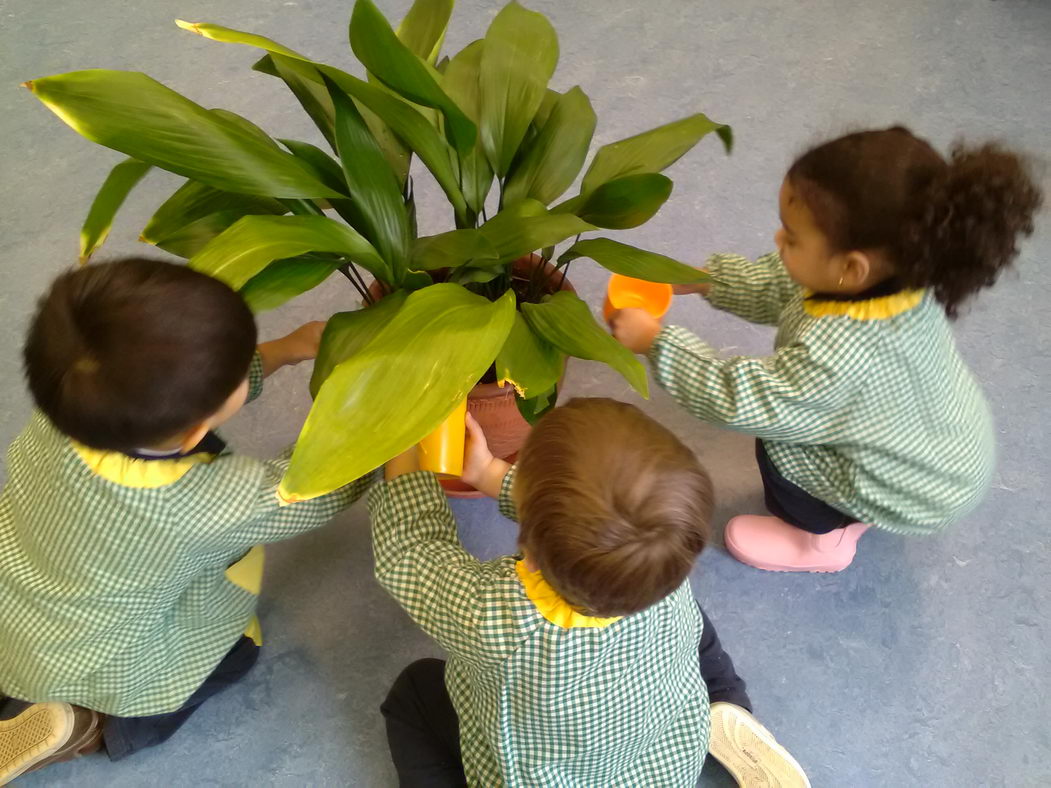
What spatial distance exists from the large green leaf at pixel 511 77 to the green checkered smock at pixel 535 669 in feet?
1.57

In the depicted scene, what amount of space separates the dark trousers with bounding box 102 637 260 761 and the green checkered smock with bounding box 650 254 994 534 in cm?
75

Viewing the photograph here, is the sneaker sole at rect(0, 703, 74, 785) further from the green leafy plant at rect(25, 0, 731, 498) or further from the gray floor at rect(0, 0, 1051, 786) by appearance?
the green leafy plant at rect(25, 0, 731, 498)

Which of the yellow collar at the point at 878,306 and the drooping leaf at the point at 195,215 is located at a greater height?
the drooping leaf at the point at 195,215

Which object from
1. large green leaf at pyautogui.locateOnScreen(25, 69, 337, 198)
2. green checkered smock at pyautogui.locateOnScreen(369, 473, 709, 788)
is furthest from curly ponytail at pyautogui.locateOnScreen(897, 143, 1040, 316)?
large green leaf at pyautogui.locateOnScreen(25, 69, 337, 198)

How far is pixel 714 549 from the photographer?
4.68ft

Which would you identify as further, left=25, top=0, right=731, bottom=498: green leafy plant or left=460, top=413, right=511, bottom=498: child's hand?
left=460, top=413, right=511, bottom=498: child's hand

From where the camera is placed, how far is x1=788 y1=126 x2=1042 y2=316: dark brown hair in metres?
0.93

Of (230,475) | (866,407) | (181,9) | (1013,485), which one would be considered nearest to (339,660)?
(230,475)

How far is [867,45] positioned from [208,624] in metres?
2.05

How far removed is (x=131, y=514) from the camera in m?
0.92

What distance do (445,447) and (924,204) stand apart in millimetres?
619

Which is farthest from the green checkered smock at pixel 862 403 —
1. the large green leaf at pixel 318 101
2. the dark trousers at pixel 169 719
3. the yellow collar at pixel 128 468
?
the dark trousers at pixel 169 719

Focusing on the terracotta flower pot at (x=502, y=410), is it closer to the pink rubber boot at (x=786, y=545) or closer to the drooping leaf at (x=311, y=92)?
the drooping leaf at (x=311, y=92)

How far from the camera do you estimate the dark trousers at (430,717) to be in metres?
1.13
